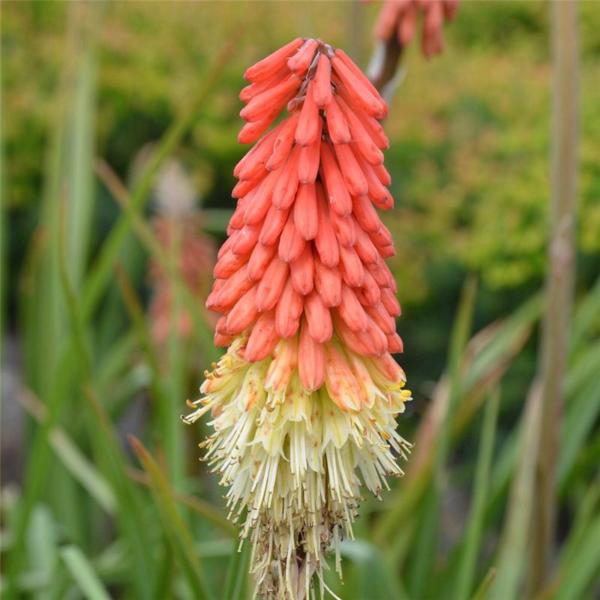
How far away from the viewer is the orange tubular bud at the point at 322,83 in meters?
1.76

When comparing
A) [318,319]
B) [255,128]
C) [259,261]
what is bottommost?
[318,319]

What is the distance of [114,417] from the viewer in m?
5.07

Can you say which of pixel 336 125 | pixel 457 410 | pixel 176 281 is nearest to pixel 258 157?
pixel 336 125

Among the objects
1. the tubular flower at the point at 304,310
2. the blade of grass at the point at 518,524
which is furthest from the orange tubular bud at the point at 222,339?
the blade of grass at the point at 518,524

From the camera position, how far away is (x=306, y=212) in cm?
182

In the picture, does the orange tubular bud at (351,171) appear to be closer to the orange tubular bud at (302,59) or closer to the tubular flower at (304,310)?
the tubular flower at (304,310)

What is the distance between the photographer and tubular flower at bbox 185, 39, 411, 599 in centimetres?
182

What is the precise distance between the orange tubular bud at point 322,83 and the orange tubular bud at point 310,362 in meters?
0.42

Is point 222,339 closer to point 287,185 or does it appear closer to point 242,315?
point 242,315

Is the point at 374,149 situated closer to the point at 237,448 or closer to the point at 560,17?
the point at 237,448

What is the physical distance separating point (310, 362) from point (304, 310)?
4.6 inches

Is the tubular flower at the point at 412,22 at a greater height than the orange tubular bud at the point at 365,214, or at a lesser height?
greater

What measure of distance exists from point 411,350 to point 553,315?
2357mm

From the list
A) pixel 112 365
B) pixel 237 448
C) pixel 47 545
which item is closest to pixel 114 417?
pixel 112 365
